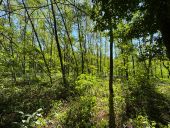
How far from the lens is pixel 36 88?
20656 millimetres

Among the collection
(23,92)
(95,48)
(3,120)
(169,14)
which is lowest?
(3,120)

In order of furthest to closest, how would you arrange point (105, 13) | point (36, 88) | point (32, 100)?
point (36, 88) → point (32, 100) → point (105, 13)

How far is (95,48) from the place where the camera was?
45531mm

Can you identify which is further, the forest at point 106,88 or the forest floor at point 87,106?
the forest floor at point 87,106

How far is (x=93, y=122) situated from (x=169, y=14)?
279 inches

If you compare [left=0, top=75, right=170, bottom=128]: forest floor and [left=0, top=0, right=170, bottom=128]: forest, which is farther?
[left=0, top=75, right=170, bottom=128]: forest floor

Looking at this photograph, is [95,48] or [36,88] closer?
[36,88]

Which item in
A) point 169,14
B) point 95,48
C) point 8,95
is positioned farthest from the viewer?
point 95,48

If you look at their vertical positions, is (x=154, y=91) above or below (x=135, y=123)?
above

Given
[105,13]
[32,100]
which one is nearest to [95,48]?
[32,100]

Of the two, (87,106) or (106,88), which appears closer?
(87,106)

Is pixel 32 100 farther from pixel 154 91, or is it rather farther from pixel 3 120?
pixel 154 91

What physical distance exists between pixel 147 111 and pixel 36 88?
10087 mm

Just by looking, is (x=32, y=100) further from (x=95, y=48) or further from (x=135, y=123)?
(x=95, y=48)
